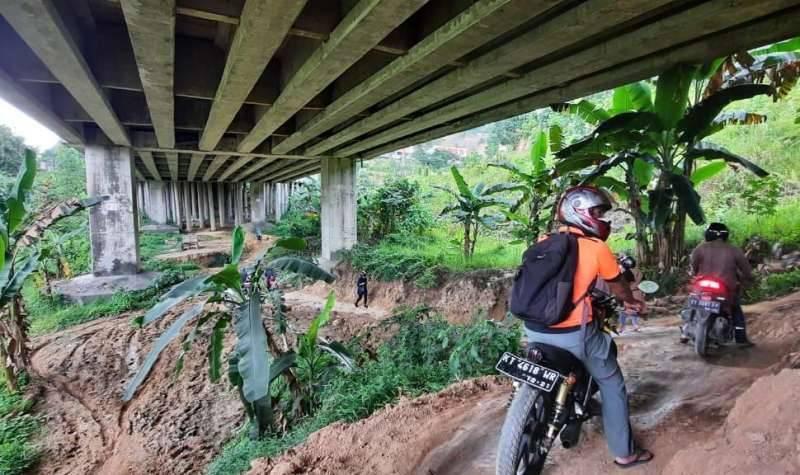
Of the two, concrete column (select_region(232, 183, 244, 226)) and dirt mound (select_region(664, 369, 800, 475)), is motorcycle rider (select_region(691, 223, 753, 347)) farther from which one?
concrete column (select_region(232, 183, 244, 226))

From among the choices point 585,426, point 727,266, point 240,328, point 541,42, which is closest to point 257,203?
point 240,328

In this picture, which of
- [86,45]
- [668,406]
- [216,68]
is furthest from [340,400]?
[86,45]

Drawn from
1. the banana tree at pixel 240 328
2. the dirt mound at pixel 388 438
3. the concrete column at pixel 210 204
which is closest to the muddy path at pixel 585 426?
the dirt mound at pixel 388 438

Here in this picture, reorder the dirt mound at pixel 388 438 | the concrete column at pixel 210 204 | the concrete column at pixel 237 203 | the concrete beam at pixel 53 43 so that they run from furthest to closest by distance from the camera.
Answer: the concrete column at pixel 237 203 < the concrete column at pixel 210 204 < the concrete beam at pixel 53 43 < the dirt mound at pixel 388 438

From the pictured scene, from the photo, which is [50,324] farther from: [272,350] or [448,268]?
[448,268]

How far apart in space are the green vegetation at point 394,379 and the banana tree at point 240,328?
0.39 metres

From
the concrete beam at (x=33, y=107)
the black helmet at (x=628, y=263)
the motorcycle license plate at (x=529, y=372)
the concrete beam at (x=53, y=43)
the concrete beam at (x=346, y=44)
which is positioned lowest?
the motorcycle license plate at (x=529, y=372)

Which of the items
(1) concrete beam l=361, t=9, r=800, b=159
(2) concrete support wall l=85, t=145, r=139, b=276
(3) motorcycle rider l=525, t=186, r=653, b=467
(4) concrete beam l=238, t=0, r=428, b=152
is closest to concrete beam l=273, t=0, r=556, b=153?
(4) concrete beam l=238, t=0, r=428, b=152

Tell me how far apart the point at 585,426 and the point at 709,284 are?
216 centimetres

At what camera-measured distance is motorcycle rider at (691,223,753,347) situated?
12.0 ft

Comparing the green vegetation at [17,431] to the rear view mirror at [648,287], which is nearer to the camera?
the rear view mirror at [648,287]

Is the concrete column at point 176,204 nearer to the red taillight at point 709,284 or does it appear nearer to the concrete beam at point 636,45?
the concrete beam at point 636,45

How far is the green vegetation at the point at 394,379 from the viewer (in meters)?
3.75

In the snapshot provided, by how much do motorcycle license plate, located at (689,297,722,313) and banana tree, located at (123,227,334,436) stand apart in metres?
3.62
